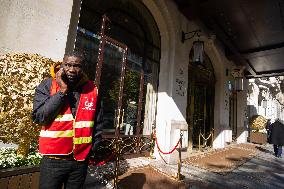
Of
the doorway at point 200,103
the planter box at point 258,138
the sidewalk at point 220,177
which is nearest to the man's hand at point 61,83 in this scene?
the sidewalk at point 220,177

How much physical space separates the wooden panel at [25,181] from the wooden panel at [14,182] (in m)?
0.03

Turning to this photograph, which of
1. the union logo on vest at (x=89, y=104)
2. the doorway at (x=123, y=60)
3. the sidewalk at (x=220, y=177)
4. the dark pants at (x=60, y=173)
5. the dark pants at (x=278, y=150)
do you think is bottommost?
the sidewalk at (x=220, y=177)

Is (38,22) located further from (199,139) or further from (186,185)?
(199,139)

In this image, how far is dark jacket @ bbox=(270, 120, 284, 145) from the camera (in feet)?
33.7

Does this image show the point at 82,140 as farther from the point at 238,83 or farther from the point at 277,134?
the point at 238,83

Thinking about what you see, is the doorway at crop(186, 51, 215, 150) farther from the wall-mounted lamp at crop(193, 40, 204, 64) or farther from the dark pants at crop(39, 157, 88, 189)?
the dark pants at crop(39, 157, 88, 189)

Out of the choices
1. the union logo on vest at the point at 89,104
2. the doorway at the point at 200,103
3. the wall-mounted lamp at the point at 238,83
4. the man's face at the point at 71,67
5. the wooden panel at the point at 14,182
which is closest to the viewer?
the man's face at the point at 71,67

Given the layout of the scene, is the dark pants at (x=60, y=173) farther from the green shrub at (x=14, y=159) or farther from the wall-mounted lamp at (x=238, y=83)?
the wall-mounted lamp at (x=238, y=83)

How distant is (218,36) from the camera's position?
10.3m

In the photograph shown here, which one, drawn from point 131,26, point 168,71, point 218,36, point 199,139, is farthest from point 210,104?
point 131,26

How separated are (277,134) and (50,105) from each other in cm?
1085

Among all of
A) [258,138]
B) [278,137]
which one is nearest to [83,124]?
[278,137]

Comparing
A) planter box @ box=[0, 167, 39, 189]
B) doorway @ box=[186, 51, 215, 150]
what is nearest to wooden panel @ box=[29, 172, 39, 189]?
planter box @ box=[0, 167, 39, 189]

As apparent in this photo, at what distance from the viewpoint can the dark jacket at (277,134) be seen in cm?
1026
